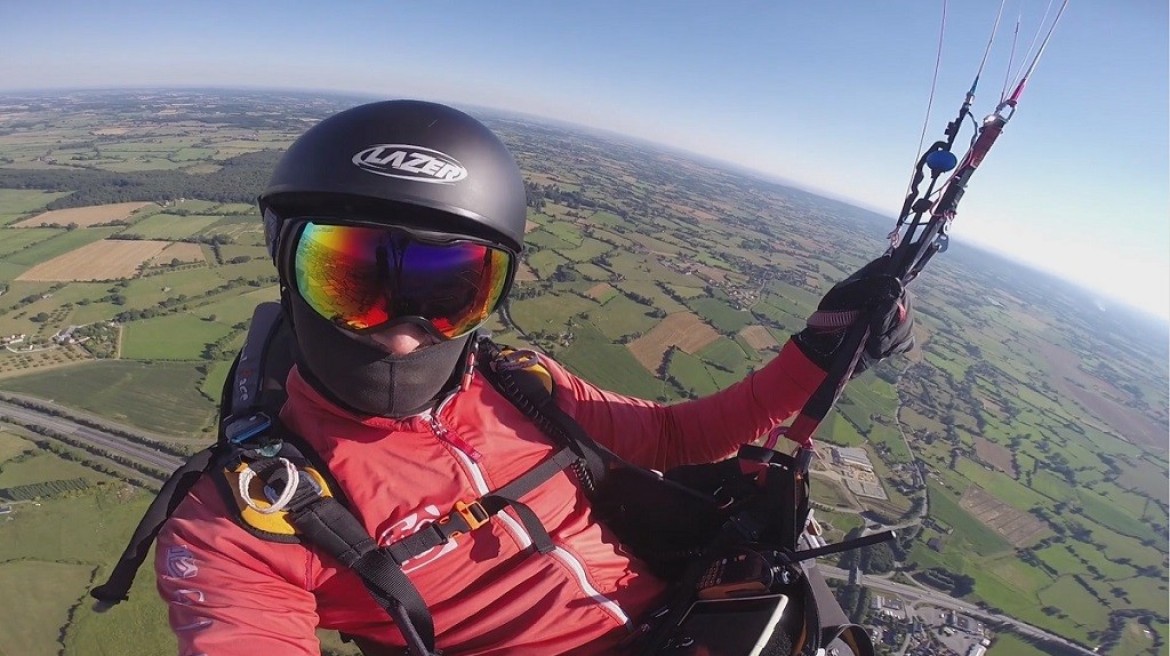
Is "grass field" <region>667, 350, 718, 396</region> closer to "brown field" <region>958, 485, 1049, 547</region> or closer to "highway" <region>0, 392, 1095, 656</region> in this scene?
"highway" <region>0, 392, 1095, 656</region>

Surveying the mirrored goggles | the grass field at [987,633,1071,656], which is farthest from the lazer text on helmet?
the grass field at [987,633,1071,656]

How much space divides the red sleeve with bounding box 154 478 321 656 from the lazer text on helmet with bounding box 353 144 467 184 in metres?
1.01

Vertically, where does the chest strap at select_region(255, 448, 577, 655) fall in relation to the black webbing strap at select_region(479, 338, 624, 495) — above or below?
below

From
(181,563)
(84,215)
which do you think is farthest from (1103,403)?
(84,215)

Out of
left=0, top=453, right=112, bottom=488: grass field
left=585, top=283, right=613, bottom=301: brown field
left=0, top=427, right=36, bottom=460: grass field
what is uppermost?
left=585, top=283, right=613, bottom=301: brown field

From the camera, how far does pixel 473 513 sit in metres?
1.55

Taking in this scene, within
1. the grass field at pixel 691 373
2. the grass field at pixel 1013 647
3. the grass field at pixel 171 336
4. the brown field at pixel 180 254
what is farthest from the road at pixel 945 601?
the brown field at pixel 180 254

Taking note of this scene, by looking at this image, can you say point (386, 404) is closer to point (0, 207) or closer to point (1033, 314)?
point (0, 207)

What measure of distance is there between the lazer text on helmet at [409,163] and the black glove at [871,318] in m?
1.54

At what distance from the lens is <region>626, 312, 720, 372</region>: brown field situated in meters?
23.9

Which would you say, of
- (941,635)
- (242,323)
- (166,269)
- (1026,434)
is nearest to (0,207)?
(166,269)

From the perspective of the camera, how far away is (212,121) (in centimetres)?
7781

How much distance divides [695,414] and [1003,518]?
2495 centimetres

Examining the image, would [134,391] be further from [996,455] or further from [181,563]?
[996,455]
